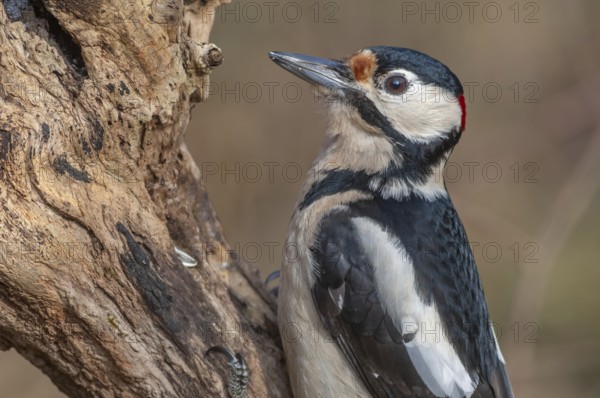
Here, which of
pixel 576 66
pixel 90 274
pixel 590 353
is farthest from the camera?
pixel 576 66

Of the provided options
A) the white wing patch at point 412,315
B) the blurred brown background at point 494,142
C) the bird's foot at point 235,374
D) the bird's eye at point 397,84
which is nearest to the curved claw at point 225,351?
the bird's foot at point 235,374

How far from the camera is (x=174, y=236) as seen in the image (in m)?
3.81

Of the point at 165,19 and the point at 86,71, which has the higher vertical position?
the point at 165,19

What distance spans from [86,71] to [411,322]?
1.75 m

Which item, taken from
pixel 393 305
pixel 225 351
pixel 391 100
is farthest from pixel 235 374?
pixel 391 100

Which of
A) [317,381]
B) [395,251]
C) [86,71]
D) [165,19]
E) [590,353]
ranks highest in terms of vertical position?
[165,19]

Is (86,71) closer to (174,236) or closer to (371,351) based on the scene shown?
(174,236)

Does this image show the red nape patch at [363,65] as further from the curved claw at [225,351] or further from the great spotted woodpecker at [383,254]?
the curved claw at [225,351]

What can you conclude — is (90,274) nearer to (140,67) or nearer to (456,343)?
(140,67)

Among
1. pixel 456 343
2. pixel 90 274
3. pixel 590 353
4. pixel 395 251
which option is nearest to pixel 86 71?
pixel 90 274

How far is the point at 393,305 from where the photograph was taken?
3.59 m

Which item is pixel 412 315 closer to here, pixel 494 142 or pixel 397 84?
pixel 397 84

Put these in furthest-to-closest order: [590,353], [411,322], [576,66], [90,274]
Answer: [576,66] < [590,353] < [411,322] < [90,274]

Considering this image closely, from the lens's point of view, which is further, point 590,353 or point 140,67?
point 590,353
